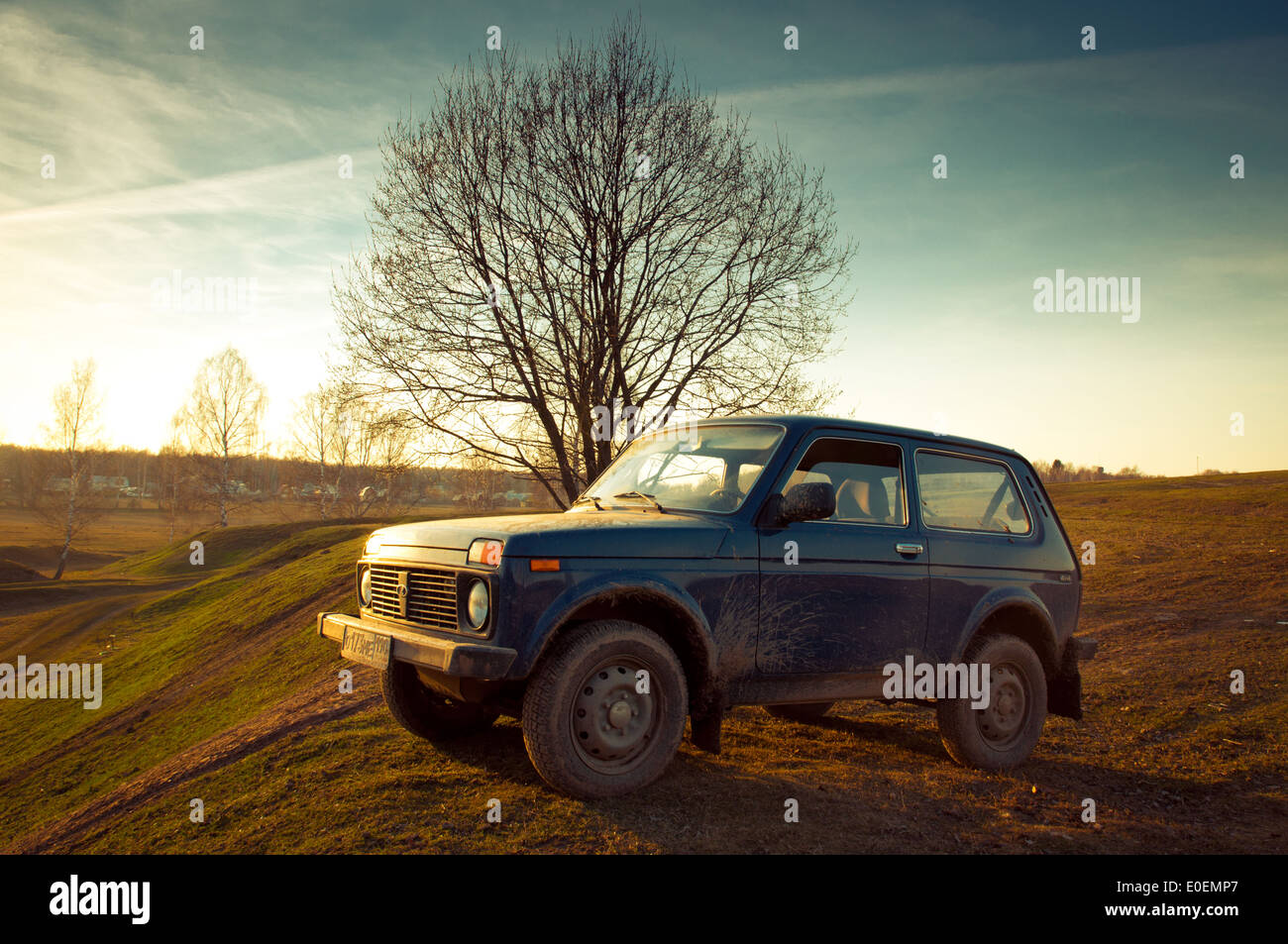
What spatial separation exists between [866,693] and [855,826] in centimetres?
94

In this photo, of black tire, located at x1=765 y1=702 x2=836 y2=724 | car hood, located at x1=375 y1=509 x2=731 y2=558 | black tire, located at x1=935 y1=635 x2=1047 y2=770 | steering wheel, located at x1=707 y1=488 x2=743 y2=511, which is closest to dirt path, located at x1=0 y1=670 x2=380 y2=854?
car hood, located at x1=375 y1=509 x2=731 y2=558

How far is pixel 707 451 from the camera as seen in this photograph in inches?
205

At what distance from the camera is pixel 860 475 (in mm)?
5188

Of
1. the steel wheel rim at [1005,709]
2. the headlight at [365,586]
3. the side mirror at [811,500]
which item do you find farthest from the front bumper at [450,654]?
the steel wheel rim at [1005,709]

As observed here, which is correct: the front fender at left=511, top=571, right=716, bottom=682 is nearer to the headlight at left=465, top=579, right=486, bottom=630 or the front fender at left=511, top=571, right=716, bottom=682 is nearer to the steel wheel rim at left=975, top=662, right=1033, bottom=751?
the headlight at left=465, top=579, right=486, bottom=630

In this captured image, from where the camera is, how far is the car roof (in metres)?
4.98

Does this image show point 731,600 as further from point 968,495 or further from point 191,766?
point 191,766

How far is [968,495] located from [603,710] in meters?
3.27

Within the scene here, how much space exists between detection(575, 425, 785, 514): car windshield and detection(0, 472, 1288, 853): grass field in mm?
1663

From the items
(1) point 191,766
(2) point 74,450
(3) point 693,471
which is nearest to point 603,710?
(3) point 693,471

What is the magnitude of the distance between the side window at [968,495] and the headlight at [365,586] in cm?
367

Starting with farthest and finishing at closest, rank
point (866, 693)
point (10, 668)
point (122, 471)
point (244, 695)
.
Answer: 1. point (122, 471)
2. point (10, 668)
3. point (244, 695)
4. point (866, 693)
